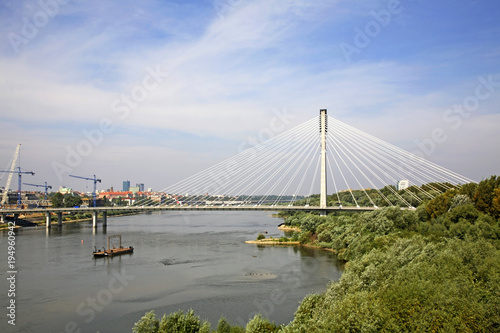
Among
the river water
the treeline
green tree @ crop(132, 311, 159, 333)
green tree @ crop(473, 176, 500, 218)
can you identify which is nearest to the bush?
the treeline

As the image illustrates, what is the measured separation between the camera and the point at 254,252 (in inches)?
710

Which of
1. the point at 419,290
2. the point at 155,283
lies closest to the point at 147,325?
the point at 419,290

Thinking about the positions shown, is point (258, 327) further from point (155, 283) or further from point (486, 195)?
point (486, 195)

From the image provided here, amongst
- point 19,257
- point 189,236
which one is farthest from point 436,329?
point 189,236

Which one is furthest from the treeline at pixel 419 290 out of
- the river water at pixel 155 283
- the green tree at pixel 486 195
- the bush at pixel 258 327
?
the river water at pixel 155 283

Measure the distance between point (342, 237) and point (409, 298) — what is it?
1136 cm

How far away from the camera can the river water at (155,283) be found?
923 centimetres

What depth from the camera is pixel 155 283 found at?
12.3 meters

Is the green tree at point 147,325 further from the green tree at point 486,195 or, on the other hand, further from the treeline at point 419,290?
the green tree at point 486,195

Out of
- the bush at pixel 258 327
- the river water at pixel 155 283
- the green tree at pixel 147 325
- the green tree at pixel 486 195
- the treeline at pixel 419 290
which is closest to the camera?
the treeline at pixel 419 290

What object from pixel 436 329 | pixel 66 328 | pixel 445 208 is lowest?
pixel 66 328

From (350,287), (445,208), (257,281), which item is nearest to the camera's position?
(350,287)

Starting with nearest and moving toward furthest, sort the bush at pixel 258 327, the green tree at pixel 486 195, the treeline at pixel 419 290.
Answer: the treeline at pixel 419 290 < the bush at pixel 258 327 < the green tree at pixel 486 195

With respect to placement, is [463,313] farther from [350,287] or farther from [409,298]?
[350,287]
